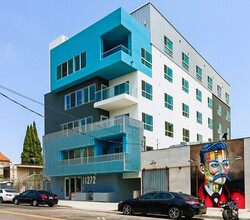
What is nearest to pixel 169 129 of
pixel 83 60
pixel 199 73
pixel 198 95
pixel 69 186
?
pixel 198 95

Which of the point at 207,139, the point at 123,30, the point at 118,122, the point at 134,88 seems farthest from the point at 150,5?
the point at 207,139

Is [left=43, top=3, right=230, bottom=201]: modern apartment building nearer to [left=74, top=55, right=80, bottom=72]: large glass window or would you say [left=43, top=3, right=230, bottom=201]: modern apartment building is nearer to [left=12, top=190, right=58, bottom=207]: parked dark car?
[left=74, top=55, right=80, bottom=72]: large glass window

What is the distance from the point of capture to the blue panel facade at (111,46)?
102 ft

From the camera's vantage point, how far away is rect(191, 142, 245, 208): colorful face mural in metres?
23.1

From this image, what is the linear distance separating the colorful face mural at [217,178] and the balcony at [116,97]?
8921mm

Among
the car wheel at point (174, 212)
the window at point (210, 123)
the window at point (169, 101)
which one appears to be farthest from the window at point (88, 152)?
Result: the window at point (210, 123)

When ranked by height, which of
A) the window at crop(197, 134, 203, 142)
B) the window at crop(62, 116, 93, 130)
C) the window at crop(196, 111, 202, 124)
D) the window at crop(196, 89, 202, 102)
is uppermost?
the window at crop(196, 89, 202, 102)

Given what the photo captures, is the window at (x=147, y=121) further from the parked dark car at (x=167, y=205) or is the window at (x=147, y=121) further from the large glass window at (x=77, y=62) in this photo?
the parked dark car at (x=167, y=205)

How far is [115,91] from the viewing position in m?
33.3

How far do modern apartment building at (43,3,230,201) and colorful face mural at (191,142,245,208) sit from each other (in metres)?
6.69

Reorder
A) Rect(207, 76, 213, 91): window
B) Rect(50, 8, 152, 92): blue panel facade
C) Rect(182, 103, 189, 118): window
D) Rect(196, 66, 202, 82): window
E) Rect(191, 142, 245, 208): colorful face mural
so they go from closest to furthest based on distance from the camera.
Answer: Rect(191, 142, 245, 208): colorful face mural, Rect(50, 8, 152, 92): blue panel facade, Rect(182, 103, 189, 118): window, Rect(196, 66, 202, 82): window, Rect(207, 76, 213, 91): window

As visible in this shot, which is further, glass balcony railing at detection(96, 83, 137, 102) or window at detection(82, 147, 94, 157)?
window at detection(82, 147, 94, 157)

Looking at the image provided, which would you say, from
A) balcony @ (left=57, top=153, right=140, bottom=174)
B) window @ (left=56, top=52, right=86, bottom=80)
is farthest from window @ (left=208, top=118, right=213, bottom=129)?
window @ (left=56, top=52, right=86, bottom=80)

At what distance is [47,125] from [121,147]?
12.4 m
